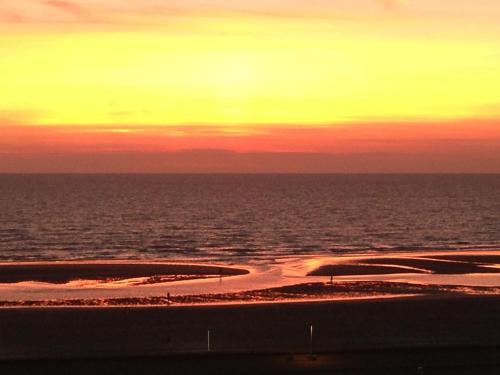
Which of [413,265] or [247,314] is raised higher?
[413,265]

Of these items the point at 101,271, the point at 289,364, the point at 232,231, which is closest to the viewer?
the point at 289,364

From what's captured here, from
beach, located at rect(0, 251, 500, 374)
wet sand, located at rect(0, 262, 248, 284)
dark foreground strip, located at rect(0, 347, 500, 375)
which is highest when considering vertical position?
wet sand, located at rect(0, 262, 248, 284)

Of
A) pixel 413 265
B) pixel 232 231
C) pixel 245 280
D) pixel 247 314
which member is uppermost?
pixel 232 231

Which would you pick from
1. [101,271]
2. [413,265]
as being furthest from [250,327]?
[413,265]

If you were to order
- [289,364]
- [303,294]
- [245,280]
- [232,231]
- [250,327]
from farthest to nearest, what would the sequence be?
[232,231] → [245,280] → [303,294] → [250,327] → [289,364]

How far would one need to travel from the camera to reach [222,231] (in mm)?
118250

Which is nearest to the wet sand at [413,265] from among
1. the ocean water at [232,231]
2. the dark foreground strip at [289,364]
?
the ocean water at [232,231]

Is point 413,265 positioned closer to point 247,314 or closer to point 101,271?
point 101,271

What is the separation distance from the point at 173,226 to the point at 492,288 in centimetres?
7191

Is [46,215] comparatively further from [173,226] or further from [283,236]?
[283,236]

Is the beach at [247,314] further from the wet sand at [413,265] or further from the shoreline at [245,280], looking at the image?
the wet sand at [413,265]

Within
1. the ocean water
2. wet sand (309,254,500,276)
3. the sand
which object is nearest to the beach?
the sand

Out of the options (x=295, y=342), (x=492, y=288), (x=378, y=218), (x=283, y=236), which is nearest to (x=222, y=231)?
(x=283, y=236)

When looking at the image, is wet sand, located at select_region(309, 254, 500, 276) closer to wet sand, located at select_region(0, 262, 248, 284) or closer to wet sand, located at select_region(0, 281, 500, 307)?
wet sand, located at select_region(0, 281, 500, 307)
